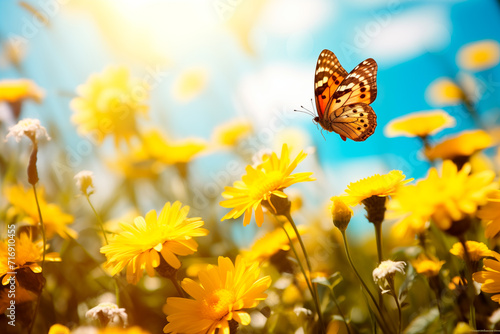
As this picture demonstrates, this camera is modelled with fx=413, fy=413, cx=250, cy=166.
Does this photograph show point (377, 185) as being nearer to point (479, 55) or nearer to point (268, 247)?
point (268, 247)

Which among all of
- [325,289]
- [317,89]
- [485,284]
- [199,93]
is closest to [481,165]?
[317,89]

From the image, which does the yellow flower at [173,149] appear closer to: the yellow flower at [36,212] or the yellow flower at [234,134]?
the yellow flower at [234,134]

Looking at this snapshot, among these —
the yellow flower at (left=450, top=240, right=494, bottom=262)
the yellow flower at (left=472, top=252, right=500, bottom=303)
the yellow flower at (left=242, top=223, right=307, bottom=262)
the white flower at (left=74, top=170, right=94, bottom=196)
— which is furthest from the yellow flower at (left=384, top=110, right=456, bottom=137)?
the white flower at (left=74, top=170, right=94, bottom=196)

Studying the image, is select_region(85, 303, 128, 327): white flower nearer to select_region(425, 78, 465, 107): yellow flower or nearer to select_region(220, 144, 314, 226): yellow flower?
select_region(220, 144, 314, 226): yellow flower

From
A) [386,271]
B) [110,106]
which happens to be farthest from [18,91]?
[386,271]

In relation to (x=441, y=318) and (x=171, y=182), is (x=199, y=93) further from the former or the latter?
(x=441, y=318)
